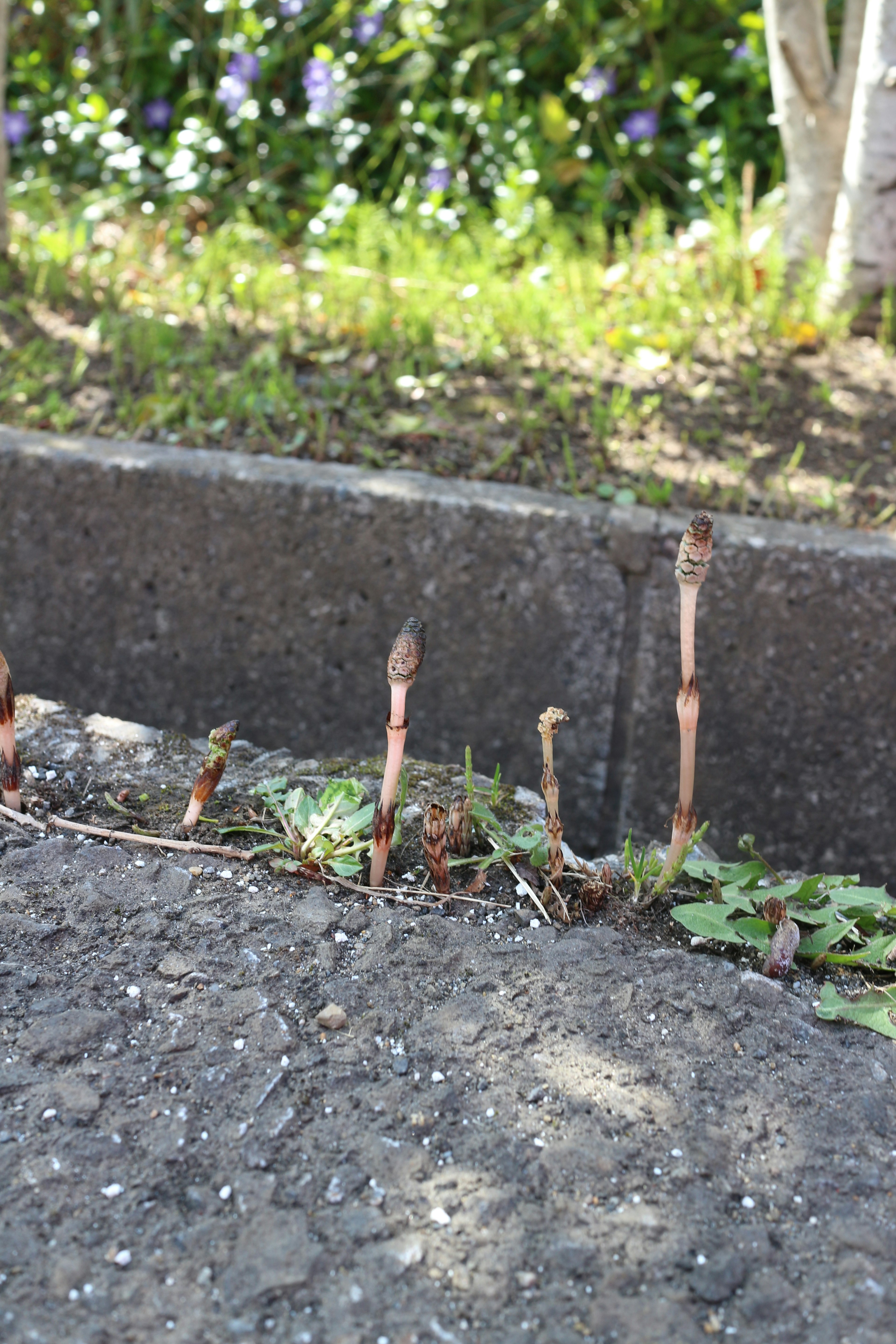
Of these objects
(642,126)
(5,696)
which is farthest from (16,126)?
(5,696)

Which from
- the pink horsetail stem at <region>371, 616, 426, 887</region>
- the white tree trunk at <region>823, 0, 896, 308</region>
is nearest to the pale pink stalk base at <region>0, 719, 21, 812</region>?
the pink horsetail stem at <region>371, 616, 426, 887</region>

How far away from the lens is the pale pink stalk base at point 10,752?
5.59ft

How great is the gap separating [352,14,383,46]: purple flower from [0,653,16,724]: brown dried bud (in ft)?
12.8

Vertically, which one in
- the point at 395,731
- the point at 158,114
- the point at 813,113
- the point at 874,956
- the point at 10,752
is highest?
the point at 158,114

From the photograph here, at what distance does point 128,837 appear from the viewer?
1.72 meters

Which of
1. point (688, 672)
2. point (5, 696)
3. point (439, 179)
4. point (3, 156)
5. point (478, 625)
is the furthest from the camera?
point (439, 179)

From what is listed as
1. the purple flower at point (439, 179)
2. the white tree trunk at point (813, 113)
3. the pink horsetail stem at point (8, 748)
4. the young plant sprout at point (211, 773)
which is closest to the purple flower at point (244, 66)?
the purple flower at point (439, 179)

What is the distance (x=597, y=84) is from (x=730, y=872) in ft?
12.8

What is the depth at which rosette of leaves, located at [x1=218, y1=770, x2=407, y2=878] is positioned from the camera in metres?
1.70

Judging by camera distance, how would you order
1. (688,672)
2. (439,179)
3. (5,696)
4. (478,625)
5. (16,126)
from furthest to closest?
(16,126)
(439,179)
(478,625)
(5,696)
(688,672)

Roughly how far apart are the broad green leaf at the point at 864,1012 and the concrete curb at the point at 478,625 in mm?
1061

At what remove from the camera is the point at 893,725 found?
2459 mm

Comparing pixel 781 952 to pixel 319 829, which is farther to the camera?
pixel 319 829

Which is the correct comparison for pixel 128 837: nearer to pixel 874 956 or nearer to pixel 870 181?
pixel 874 956
